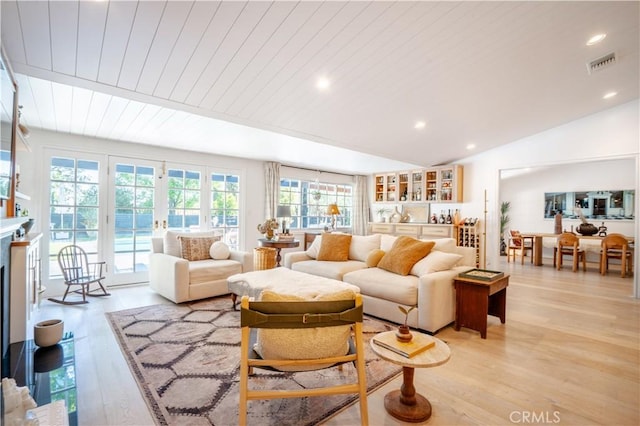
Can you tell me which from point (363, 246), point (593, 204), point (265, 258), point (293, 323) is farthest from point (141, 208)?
point (593, 204)

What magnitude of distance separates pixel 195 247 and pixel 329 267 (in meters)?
1.97

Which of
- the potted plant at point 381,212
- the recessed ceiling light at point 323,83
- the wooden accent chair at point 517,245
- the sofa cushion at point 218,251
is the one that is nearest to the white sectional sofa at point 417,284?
the sofa cushion at point 218,251

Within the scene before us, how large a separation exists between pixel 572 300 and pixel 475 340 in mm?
2496

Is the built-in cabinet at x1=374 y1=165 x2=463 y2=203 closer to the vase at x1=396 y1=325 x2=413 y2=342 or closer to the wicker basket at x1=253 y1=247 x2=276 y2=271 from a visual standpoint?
the wicker basket at x1=253 y1=247 x2=276 y2=271

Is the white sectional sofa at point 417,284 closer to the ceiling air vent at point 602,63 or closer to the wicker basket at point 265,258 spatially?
the wicker basket at point 265,258

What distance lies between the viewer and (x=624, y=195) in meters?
7.13

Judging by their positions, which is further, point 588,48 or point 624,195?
point 624,195

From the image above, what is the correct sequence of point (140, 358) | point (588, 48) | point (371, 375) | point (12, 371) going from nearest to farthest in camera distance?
point (12, 371)
point (371, 375)
point (140, 358)
point (588, 48)

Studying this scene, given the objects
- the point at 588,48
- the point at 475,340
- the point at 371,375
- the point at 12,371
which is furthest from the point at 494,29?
the point at 12,371

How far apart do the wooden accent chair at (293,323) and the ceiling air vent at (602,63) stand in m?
4.13

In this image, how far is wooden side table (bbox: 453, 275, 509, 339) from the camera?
294 centimetres

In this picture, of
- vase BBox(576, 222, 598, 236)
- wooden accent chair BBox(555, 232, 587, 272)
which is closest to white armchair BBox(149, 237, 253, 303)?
wooden accent chair BBox(555, 232, 587, 272)

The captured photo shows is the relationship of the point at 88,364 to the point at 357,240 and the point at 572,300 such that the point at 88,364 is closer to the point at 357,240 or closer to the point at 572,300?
the point at 357,240

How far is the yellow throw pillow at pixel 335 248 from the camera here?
444 centimetres
